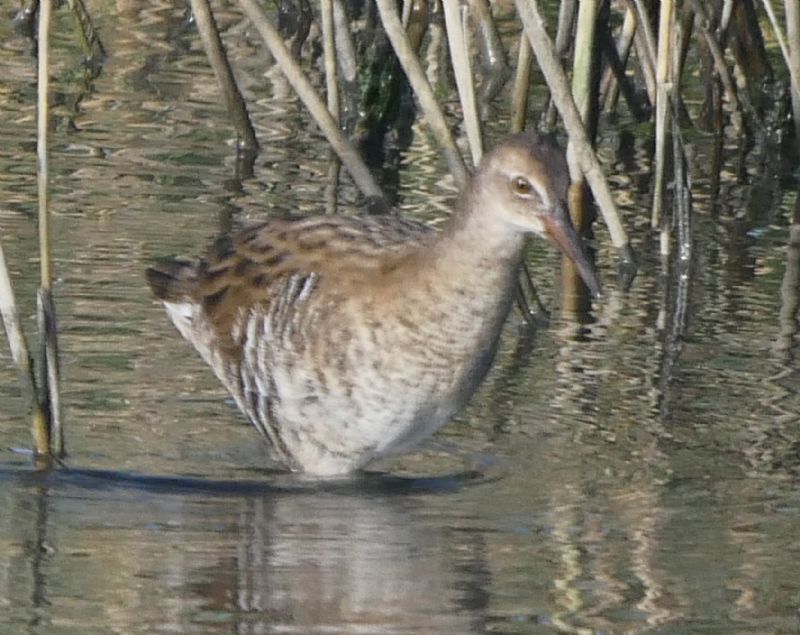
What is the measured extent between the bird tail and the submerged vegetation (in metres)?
0.64

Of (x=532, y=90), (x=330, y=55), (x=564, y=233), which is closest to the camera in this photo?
(x=564, y=233)

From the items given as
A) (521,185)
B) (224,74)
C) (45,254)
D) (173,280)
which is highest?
(521,185)

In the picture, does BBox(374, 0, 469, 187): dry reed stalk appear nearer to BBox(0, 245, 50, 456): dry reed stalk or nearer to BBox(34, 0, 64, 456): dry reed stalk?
BBox(34, 0, 64, 456): dry reed stalk

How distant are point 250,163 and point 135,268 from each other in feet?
6.20

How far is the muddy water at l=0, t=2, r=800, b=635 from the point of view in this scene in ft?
17.1

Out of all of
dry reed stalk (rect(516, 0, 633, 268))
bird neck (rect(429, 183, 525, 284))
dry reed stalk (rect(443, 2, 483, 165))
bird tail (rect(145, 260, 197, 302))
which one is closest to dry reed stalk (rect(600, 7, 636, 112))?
dry reed stalk (rect(516, 0, 633, 268))

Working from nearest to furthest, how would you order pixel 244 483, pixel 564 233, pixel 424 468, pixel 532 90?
1. pixel 564 233
2. pixel 244 483
3. pixel 424 468
4. pixel 532 90

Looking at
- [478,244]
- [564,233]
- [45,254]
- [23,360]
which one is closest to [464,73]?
[478,244]

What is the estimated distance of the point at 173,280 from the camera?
7109 millimetres

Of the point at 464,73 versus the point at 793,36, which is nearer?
the point at 464,73

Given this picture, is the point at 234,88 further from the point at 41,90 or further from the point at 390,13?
the point at 41,90

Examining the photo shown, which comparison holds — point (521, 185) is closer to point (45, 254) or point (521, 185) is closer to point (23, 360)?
point (45, 254)

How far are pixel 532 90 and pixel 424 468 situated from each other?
576 cm

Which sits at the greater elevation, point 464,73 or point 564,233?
point 464,73
